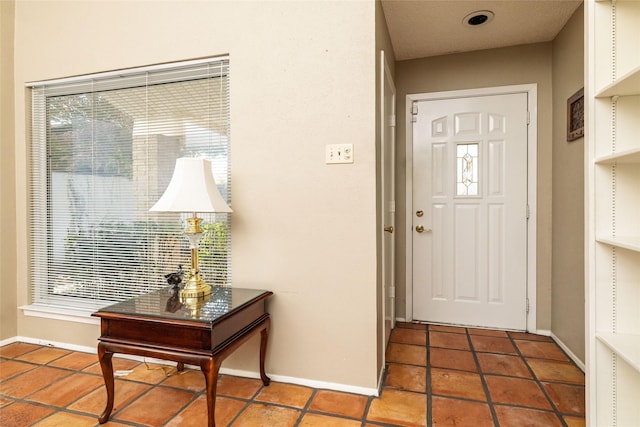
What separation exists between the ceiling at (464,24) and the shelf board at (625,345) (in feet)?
6.35

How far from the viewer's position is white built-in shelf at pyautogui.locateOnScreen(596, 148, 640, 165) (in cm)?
117

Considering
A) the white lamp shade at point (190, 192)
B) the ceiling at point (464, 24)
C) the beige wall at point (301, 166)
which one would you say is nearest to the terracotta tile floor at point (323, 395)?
the beige wall at point (301, 166)

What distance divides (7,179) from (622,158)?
364cm

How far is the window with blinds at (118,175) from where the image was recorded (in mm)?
2143

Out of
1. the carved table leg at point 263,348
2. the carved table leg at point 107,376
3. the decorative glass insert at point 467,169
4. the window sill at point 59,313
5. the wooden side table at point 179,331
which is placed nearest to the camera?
the wooden side table at point 179,331

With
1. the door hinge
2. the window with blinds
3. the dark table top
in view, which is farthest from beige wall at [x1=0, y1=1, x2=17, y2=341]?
the door hinge

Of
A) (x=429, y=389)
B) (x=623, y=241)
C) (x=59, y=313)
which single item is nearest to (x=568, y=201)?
(x=623, y=241)

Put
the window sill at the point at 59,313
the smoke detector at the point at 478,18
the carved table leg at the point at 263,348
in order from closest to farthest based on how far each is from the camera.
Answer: the carved table leg at the point at 263,348, the smoke detector at the point at 478,18, the window sill at the point at 59,313

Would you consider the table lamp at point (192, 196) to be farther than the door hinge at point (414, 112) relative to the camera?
No

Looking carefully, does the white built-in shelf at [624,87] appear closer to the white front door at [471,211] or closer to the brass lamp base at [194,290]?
the white front door at [471,211]

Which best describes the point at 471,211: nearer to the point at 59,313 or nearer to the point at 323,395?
the point at 323,395

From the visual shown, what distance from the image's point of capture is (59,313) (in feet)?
8.09

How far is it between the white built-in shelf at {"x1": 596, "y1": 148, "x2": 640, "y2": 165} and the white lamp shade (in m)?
1.66

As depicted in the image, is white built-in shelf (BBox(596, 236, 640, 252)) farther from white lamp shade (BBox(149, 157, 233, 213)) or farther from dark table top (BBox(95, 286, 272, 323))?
white lamp shade (BBox(149, 157, 233, 213))
